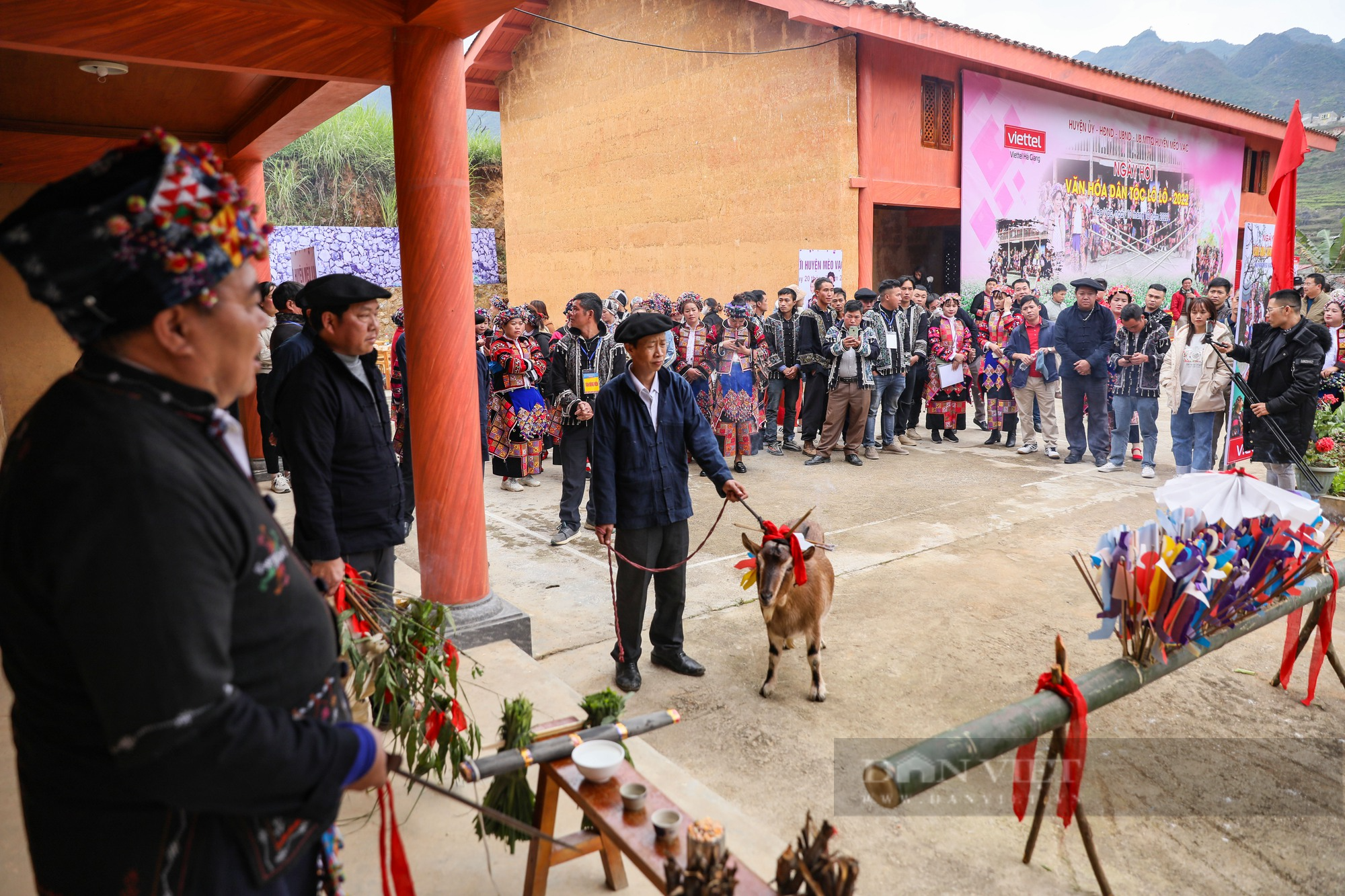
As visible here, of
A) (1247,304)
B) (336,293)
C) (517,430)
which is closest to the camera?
(336,293)

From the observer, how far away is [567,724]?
2.76 meters

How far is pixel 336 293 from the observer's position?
130 inches

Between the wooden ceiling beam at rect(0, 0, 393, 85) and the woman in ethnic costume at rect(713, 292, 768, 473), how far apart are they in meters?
5.88

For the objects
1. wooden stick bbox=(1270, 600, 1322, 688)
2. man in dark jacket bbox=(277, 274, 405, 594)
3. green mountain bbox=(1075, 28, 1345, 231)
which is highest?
green mountain bbox=(1075, 28, 1345, 231)

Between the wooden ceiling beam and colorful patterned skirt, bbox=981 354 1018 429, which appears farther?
colorful patterned skirt, bbox=981 354 1018 429

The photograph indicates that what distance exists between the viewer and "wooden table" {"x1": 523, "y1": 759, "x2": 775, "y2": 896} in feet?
6.73

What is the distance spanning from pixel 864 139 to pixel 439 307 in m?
10.1

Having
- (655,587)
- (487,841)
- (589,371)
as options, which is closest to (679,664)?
(655,587)

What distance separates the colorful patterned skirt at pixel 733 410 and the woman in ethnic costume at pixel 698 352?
10 centimetres

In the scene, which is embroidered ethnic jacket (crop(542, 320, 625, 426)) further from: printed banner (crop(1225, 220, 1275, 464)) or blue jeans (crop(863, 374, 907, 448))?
printed banner (crop(1225, 220, 1275, 464))

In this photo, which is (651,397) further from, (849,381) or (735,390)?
(849,381)

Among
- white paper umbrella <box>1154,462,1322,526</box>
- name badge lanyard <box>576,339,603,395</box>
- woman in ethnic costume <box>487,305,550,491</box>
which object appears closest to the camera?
white paper umbrella <box>1154,462,1322,526</box>

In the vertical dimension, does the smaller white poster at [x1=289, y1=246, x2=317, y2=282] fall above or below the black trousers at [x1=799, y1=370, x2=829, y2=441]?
above

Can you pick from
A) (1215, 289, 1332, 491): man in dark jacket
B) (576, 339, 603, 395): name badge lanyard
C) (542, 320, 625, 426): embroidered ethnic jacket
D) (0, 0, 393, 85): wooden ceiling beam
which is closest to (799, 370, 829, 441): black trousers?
(542, 320, 625, 426): embroidered ethnic jacket
